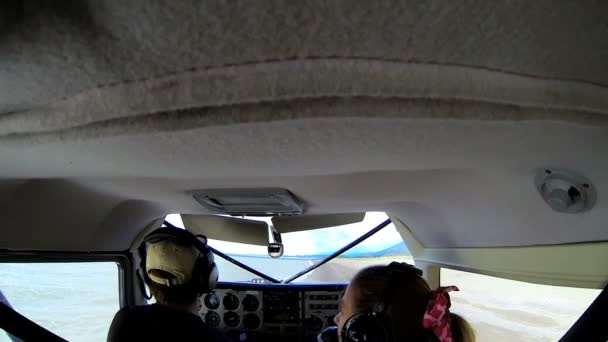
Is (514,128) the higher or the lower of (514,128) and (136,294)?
the higher

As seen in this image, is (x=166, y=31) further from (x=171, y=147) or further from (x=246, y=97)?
(x=171, y=147)

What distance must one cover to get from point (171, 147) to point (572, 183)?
1.19m

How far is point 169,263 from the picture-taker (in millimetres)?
2258

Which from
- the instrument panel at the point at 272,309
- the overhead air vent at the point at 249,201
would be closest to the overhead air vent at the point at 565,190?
the overhead air vent at the point at 249,201

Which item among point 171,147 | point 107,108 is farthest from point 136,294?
point 107,108

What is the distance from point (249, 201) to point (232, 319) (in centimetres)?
186

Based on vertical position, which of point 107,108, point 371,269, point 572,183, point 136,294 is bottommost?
point 136,294

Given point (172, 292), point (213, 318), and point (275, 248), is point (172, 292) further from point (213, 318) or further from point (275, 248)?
point (213, 318)

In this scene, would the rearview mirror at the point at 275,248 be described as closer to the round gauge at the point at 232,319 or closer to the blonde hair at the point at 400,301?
the round gauge at the point at 232,319

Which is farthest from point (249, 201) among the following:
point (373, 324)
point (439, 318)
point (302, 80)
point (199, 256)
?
point (302, 80)

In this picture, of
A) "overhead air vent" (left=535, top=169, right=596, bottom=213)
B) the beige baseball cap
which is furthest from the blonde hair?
the beige baseball cap

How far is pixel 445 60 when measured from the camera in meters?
0.53

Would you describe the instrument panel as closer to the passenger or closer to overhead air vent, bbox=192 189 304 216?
overhead air vent, bbox=192 189 304 216

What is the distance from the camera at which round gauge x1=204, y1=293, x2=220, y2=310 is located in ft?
11.8
